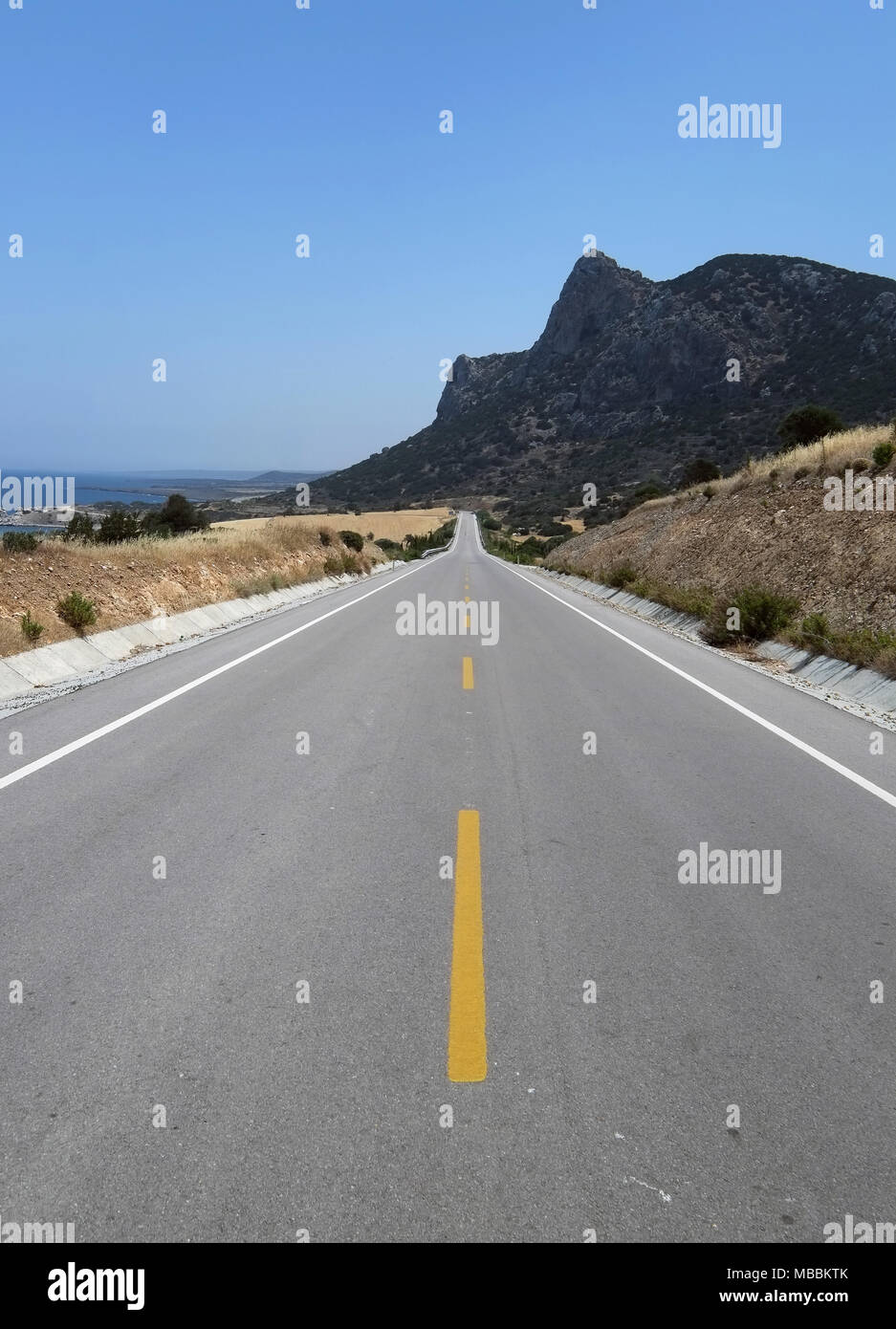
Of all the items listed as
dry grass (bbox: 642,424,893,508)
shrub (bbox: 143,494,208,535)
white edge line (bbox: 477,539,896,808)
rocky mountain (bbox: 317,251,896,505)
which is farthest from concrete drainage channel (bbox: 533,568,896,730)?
rocky mountain (bbox: 317,251,896,505)

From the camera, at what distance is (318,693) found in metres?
10.9

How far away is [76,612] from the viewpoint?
1455 cm

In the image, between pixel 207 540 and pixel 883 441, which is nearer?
pixel 883 441

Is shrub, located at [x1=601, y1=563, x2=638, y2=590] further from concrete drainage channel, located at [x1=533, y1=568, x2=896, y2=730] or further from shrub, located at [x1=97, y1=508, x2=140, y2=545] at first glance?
shrub, located at [x1=97, y1=508, x2=140, y2=545]

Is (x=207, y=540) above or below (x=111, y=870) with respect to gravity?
above

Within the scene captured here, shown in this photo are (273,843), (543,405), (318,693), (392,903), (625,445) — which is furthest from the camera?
(543,405)

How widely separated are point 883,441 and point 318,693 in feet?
61.2

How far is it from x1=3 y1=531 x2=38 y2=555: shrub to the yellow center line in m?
13.6

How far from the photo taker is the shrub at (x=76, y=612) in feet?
47.6

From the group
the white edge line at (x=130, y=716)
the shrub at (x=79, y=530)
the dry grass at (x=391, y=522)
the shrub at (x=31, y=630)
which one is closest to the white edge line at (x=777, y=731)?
the white edge line at (x=130, y=716)

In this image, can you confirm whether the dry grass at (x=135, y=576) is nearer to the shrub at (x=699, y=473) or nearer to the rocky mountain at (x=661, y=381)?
the shrub at (x=699, y=473)
